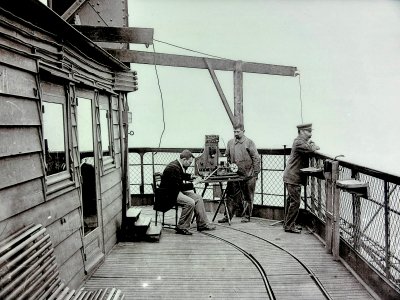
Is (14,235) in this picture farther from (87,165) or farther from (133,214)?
(133,214)

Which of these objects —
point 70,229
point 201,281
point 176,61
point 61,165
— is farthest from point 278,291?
point 176,61

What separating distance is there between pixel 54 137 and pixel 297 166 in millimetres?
4592

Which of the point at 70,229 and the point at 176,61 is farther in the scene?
the point at 176,61

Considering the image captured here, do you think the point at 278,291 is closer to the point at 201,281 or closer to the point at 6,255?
the point at 201,281

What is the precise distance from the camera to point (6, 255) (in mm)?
2812

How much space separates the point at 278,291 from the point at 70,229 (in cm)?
267

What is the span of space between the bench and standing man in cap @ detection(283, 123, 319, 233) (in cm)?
452

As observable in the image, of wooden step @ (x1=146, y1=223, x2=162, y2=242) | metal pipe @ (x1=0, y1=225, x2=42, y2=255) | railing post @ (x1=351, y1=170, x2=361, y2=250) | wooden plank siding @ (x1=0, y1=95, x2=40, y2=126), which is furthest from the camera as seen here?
wooden step @ (x1=146, y1=223, x2=162, y2=242)

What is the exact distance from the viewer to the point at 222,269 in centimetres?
579

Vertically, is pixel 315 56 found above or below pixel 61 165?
above

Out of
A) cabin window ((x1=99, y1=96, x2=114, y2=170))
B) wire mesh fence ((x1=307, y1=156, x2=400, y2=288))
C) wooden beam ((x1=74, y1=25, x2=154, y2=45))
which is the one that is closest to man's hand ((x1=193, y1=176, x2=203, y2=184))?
cabin window ((x1=99, y1=96, x2=114, y2=170))

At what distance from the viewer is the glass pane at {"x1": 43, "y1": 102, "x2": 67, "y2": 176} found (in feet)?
14.9

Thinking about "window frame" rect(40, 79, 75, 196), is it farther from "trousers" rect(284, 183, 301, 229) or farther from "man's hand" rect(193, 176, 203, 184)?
"trousers" rect(284, 183, 301, 229)

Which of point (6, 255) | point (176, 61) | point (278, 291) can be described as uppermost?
point (176, 61)
